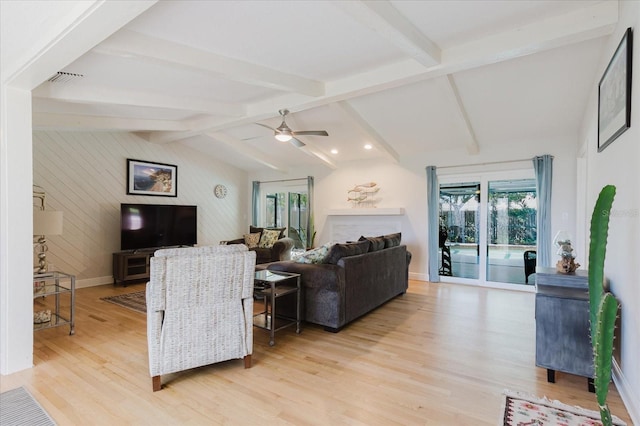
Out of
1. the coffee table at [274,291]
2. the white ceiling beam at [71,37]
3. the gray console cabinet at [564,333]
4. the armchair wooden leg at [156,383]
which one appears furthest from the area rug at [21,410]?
the gray console cabinet at [564,333]

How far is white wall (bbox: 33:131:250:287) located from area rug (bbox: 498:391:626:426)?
648 cm

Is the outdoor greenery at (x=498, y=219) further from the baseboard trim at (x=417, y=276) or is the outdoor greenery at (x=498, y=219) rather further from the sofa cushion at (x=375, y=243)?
the sofa cushion at (x=375, y=243)

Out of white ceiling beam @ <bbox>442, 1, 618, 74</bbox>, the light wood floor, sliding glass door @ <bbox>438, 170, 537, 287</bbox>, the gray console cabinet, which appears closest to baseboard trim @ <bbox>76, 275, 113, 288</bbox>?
the light wood floor

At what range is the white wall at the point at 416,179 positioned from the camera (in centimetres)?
523

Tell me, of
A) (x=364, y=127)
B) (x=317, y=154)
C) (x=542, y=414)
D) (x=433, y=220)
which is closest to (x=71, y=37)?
(x=542, y=414)

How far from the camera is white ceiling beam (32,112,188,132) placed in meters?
4.42

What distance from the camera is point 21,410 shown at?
2.16 m

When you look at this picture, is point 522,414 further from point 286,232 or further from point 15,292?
point 286,232

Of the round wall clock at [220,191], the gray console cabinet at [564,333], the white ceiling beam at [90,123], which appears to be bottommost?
the gray console cabinet at [564,333]

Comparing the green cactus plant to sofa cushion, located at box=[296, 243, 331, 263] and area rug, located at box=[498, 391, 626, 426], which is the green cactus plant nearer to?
area rug, located at box=[498, 391, 626, 426]

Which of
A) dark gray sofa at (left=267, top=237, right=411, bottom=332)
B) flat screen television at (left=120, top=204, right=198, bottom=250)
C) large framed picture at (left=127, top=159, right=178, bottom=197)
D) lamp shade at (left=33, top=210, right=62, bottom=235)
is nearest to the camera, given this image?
lamp shade at (left=33, top=210, right=62, bottom=235)

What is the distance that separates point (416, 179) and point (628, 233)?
4.60 metres

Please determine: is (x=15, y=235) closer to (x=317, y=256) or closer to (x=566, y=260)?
(x=317, y=256)

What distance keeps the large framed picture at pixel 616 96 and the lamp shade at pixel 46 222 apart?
4.88 metres
